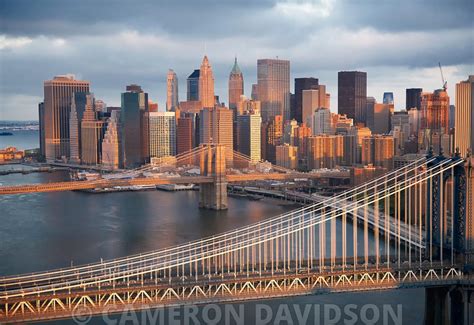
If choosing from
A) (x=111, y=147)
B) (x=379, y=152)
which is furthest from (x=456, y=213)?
(x=111, y=147)

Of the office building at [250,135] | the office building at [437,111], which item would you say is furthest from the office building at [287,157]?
the office building at [437,111]

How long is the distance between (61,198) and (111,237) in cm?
1192

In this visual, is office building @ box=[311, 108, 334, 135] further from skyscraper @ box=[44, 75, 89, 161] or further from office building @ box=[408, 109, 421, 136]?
skyscraper @ box=[44, 75, 89, 161]

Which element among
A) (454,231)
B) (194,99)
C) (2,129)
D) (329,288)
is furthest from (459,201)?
(2,129)

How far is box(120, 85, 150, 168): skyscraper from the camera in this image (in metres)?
54.9

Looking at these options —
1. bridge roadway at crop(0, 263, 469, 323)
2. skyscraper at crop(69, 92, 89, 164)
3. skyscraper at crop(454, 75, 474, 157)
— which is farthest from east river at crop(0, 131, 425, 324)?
skyscraper at crop(69, 92, 89, 164)

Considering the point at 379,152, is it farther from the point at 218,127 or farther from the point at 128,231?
the point at 128,231

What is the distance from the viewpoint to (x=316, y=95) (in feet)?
222

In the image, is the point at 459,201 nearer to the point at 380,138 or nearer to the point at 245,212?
the point at 245,212

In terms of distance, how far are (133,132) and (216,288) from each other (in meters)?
46.3

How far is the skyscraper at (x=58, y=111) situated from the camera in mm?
64312

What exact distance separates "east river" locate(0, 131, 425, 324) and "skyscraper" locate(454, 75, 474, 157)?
821 centimetres

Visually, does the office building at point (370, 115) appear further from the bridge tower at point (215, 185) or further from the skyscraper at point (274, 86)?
the bridge tower at point (215, 185)

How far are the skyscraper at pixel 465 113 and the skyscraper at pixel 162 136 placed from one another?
2891 centimetres
